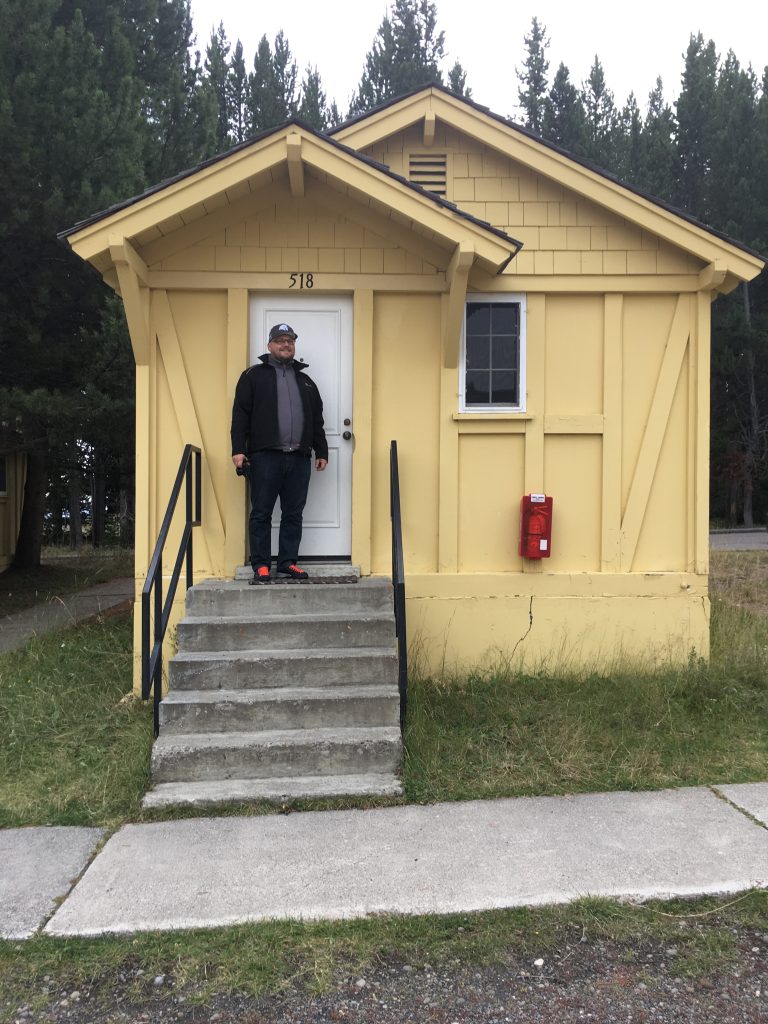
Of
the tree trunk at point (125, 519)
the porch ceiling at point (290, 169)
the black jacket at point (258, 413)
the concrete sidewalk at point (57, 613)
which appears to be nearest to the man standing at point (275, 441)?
the black jacket at point (258, 413)

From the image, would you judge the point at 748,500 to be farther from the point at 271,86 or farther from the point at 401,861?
the point at 401,861

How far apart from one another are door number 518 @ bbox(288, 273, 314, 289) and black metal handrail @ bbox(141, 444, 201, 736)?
1.47 m

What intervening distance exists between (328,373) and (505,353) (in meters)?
1.41

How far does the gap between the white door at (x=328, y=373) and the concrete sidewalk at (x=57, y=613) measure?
362 cm

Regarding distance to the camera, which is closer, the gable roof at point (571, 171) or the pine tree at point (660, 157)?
the gable roof at point (571, 171)

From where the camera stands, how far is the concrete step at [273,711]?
4215 mm

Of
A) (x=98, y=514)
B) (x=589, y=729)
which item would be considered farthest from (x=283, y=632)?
(x=98, y=514)

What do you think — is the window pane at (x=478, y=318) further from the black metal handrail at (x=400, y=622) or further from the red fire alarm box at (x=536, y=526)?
the black metal handrail at (x=400, y=622)

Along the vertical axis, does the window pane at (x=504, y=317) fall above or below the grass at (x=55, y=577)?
above

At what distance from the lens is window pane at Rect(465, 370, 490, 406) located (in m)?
5.87

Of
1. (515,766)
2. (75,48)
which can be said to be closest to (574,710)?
(515,766)

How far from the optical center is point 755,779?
4148mm

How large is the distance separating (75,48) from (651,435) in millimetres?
7901

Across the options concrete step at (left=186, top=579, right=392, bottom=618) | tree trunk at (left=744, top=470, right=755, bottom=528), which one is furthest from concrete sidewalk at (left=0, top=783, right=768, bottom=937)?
tree trunk at (left=744, top=470, right=755, bottom=528)
